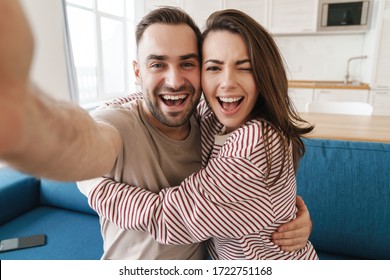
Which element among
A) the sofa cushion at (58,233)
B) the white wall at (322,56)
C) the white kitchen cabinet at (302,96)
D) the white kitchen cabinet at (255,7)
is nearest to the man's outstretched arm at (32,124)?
the sofa cushion at (58,233)

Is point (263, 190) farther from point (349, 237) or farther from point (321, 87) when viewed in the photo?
point (321, 87)

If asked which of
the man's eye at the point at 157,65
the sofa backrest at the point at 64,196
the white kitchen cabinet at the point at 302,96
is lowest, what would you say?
the sofa backrest at the point at 64,196

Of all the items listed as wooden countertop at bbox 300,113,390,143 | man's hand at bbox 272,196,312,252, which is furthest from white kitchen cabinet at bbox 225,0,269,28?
→ man's hand at bbox 272,196,312,252

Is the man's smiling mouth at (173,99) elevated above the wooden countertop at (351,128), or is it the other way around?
the man's smiling mouth at (173,99)

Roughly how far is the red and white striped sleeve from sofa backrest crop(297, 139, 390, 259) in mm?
736

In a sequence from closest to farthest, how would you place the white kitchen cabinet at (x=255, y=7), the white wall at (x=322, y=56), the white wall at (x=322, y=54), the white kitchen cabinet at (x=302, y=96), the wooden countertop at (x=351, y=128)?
the wooden countertop at (x=351, y=128)
the white wall at (x=322, y=56)
the white kitchen cabinet at (x=302, y=96)
the white kitchen cabinet at (x=255, y=7)
the white wall at (x=322, y=54)

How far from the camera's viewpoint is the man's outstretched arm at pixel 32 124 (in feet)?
0.80

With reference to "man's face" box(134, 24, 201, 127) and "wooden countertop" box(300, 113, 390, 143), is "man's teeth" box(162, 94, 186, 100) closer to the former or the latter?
"man's face" box(134, 24, 201, 127)

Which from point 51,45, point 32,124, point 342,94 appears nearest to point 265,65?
point 32,124

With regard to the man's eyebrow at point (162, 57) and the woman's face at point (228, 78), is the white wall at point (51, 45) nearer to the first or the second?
the man's eyebrow at point (162, 57)

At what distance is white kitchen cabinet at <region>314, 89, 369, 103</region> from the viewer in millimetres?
4047

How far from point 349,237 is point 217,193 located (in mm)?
998

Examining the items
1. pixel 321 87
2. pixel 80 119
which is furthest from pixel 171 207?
pixel 321 87

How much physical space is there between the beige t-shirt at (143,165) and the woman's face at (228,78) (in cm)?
16
